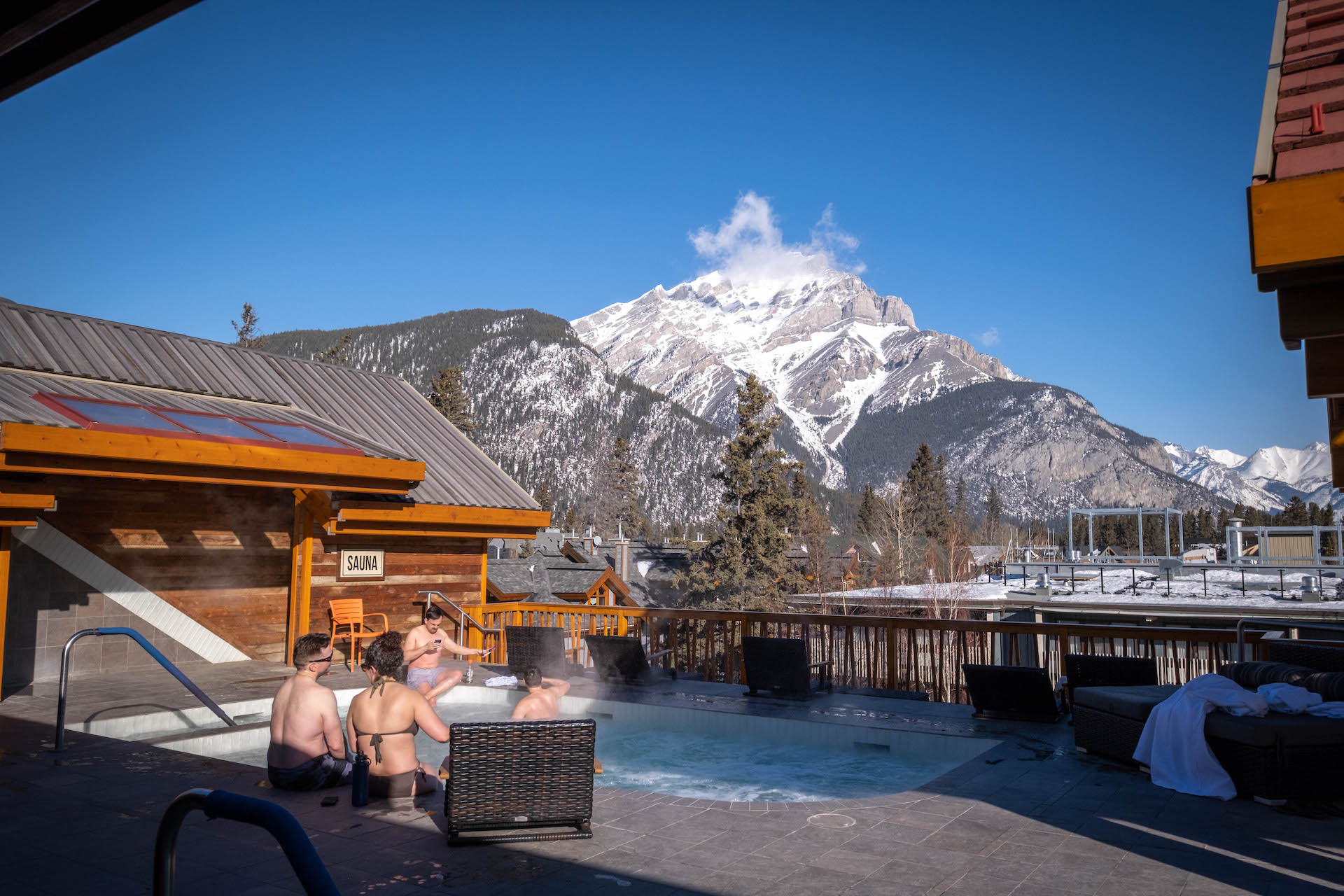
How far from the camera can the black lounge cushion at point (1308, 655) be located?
6555mm

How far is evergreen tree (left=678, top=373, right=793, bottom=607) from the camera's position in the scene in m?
36.6

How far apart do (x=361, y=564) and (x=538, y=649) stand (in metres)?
3.51

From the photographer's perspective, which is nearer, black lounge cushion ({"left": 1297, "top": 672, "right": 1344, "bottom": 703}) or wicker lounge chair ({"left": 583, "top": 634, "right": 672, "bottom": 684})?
black lounge cushion ({"left": 1297, "top": 672, "right": 1344, "bottom": 703})

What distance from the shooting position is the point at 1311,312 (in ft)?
10.8

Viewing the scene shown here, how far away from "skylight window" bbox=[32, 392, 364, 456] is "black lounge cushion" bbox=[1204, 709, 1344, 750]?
8.97 m

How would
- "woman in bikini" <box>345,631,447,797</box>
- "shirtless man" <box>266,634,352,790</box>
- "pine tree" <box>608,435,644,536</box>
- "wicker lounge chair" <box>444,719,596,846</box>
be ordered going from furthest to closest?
"pine tree" <box>608,435,644,536</box>, "shirtless man" <box>266,634,352,790</box>, "woman in bikini" <box>345,631,447,797</box>, "wicker lounge chair" <box>444,719,596,846</box>

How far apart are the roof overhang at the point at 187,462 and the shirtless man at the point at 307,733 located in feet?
13.5

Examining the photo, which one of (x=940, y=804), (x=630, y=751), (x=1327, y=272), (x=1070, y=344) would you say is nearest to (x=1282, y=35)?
(x=1327, y=272)

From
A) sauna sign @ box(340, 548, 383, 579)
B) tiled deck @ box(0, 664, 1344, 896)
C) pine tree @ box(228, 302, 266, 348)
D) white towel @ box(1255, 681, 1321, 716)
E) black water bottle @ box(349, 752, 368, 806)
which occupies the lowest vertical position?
tiled deck @ box(0, 664, 1344, 896)

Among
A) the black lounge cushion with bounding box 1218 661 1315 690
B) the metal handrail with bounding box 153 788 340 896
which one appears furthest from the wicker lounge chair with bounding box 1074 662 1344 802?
the metal handrail with bounding box 153 788 340 896

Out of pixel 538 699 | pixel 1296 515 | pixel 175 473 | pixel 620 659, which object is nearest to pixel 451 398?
pixel 175 473

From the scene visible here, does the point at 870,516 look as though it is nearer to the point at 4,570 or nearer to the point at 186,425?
the point at 186,425

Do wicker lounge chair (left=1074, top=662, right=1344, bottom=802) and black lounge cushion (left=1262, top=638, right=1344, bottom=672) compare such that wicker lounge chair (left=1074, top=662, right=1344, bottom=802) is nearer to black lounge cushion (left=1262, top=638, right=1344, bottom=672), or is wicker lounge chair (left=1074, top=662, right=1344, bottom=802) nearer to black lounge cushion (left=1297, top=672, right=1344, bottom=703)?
black lounge cushion (left=1297, top=672, right=1344, bottom=703)

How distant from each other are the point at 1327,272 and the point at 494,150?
29843 mm
